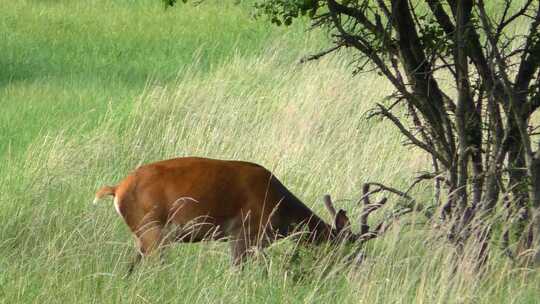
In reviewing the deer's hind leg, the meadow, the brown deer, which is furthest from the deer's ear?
the deer's hind leg

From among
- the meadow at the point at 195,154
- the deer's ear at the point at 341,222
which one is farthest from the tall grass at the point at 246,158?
the deer's ear at the point at 341,222

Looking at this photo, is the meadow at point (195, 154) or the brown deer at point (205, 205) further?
the brown deer at point (205, 205)

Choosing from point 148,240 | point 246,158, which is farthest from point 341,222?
point 246,158

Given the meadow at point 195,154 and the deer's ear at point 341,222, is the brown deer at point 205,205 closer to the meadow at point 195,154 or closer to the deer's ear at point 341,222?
the deer's ear at point 341,222

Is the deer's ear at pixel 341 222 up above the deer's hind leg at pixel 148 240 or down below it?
above

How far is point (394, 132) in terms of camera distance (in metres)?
8.23

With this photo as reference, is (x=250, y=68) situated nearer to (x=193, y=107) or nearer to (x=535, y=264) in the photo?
(x=193, y=107)

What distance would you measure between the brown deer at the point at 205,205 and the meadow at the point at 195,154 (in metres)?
0.11

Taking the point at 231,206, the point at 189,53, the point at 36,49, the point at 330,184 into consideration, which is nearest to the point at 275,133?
the point at 330,184

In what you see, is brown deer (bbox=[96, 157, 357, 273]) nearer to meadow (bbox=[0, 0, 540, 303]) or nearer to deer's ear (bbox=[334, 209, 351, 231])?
deer's ear (bbox=[334, 209, 351, 231])

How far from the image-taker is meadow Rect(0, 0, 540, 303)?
492 centimetres

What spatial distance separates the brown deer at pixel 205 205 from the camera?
5.39 m

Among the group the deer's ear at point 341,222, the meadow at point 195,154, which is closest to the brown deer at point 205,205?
the deer's ear at point 341,222

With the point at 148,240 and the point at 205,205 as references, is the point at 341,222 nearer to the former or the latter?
the point at 205,205
